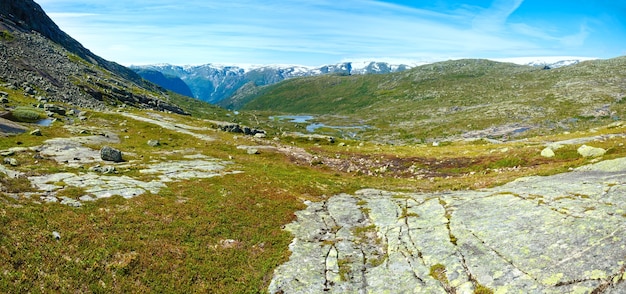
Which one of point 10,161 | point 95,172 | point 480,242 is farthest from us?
point 95,172

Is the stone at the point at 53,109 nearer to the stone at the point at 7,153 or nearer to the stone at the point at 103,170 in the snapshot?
the stone at the point at 7,153

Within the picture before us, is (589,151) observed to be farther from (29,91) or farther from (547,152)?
(29,91)

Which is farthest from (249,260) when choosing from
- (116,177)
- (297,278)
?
(116,177)

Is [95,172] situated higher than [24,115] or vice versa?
[24,115]

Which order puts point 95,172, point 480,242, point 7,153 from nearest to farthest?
point 480,242
point 95,172
point 7,153

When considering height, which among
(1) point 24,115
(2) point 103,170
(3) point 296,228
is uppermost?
(1) point 24,115

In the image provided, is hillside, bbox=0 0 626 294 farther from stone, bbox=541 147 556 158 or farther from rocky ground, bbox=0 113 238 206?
stone, bbox=541 147 556 158

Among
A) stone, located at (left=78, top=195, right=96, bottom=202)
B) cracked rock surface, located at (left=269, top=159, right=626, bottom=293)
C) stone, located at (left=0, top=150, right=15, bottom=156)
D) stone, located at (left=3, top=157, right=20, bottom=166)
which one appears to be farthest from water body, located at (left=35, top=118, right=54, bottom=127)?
cracked rock surface, located at (left=269, top=159, right=626, bottom=293)

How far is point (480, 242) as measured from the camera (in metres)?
21.1

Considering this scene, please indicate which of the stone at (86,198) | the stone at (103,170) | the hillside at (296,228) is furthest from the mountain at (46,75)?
the stone at (86,198)

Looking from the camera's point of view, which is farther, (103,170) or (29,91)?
(29,91)

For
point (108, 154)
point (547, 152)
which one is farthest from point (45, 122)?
point (547, 152)

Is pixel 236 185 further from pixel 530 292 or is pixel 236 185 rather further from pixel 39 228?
pixel 530 292

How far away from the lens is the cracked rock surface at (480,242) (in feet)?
53.2
